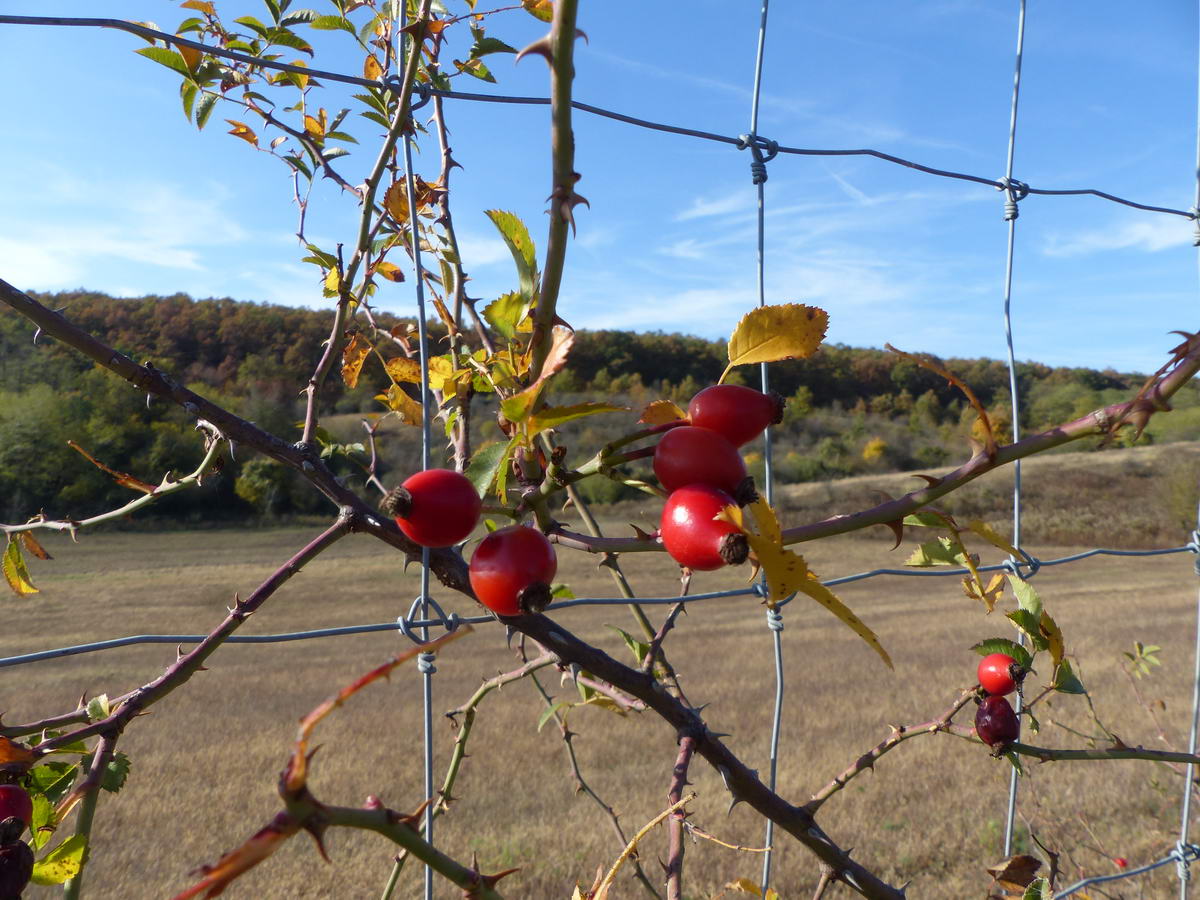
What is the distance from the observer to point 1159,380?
264mm

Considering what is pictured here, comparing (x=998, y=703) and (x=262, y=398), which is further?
(x=262, y=398)

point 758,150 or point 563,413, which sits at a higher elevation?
point 758,150

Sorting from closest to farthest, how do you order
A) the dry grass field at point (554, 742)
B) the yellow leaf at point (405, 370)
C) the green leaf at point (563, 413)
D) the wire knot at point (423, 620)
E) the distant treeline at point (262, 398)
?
the green leaf at point (563, 413) → the wire knot at point (423, 620) → the yellow leaf at point (405, 370) → the dry grass field at point (554, 742) → the distant treeline at point (262, 398)

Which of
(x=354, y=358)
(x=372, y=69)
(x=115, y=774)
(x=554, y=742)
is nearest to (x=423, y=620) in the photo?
(x=115, y=774)

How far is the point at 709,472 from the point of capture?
0.24m

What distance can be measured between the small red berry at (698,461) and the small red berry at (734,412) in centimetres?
1

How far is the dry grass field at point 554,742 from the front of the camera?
0.84 metres

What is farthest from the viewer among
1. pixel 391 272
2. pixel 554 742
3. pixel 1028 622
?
pixel 554 742

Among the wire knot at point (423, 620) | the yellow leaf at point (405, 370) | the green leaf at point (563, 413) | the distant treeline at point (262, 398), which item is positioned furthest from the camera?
the distant treeline at point (262, 398)

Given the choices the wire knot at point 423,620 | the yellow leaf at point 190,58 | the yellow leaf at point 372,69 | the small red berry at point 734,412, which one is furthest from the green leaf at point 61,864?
the yellow leaf at point 372,69

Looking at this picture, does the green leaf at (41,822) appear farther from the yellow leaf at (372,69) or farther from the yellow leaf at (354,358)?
the yellow leaf at (372,69)

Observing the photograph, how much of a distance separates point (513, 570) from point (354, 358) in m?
0.38

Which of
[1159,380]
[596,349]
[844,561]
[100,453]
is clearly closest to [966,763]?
[1159,380]

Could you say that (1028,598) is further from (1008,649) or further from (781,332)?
(781,332)
